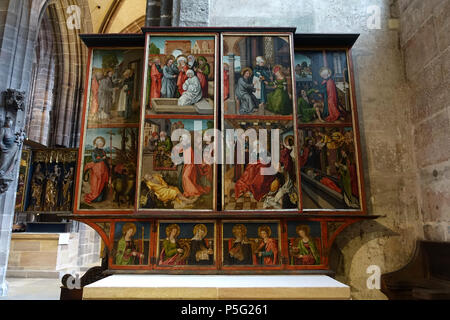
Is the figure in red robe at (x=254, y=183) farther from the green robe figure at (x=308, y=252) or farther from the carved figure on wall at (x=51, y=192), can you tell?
the carved figure on wall at (x=51, y=192)

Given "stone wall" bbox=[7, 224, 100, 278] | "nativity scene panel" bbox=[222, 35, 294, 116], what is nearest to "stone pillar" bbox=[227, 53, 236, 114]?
"nativity scene panel" bbox=[222, 35, 294, 116]

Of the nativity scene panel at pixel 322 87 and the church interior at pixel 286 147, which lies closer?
the church interior at pixel 286 147

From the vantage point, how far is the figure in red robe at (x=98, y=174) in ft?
13.7

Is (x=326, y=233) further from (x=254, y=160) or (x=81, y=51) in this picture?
(x=81, y=51)

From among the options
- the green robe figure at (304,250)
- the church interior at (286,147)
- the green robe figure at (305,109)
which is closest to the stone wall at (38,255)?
the church interior at (286,147)

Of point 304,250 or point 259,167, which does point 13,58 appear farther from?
point 304,250

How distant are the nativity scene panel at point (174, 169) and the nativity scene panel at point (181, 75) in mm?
187

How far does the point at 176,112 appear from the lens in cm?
418

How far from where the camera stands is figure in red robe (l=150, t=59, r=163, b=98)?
13.9ft

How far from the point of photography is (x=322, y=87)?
14.8 ft

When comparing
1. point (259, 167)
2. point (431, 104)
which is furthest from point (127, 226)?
point (431, 104)

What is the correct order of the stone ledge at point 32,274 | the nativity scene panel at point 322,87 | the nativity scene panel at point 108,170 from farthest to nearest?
the stone ledge at point 32,274 < the nativity scene panel at point 322,87 < the nativity scene panel at point 108,170

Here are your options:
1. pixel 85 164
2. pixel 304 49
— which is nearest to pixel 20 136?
pixel 85 164

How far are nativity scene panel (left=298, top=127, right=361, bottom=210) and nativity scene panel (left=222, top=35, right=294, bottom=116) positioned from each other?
0.57 m
